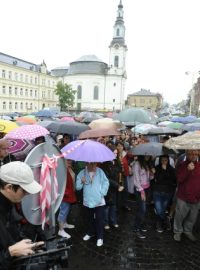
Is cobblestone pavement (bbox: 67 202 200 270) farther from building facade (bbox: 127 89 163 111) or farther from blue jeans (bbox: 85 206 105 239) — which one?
building facade (bbox: 127 89 163 111)

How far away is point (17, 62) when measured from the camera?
222 feet

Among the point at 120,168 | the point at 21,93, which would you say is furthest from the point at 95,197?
the point at 21,93

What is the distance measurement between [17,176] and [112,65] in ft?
307

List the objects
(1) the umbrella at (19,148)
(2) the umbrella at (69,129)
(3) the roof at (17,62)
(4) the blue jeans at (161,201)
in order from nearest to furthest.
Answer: (1) the umbrella at (19,148), (4) the blue jeans at (161,201), (2) the umbrella at (69,129), (3) the roof at (17,62)

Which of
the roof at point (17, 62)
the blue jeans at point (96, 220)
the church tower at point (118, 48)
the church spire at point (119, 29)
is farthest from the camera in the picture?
the church spire at point (119, 29)

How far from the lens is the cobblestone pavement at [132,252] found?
14.8 ft

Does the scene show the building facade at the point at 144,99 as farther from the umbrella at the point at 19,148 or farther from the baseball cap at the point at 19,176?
the baseball cap at the point at 19,176

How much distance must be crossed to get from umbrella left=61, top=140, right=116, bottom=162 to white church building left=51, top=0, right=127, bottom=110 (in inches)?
3279

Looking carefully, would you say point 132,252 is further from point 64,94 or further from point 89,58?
point 89,58

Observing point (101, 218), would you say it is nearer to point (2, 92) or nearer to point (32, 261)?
point (32, 261)

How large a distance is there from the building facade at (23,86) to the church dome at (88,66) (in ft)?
43.7

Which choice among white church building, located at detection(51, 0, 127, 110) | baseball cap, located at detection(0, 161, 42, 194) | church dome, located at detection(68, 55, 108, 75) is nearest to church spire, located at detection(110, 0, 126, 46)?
white church building, located at detection(51, 0, 127, 110)

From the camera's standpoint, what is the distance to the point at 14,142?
5336mm

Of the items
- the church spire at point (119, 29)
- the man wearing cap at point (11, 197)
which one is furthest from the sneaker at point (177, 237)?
the church spire at point (119, 29)
